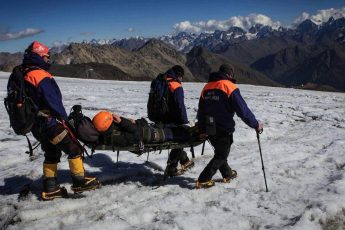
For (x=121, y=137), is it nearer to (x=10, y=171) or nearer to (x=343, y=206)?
(x=10, y=171)

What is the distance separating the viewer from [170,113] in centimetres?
952

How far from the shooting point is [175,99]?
30.3 feet

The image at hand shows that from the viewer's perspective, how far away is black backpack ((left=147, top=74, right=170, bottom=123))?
9289 mm

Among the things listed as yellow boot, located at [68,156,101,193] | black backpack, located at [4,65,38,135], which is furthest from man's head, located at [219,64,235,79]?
black backpack, located at [4,65,38,135]

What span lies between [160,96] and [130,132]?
1.31 m

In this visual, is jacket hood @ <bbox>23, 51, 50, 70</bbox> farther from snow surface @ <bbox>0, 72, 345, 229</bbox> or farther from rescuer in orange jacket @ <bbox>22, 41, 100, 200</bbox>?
snow surface @ <bbox>0, 72, 345, 229</bbox>

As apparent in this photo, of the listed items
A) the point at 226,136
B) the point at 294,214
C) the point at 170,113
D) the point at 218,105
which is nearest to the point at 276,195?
the point at 294,214

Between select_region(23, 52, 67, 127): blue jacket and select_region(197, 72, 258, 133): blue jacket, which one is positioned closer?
select_region(23, 52, 67, 127): blue jacket

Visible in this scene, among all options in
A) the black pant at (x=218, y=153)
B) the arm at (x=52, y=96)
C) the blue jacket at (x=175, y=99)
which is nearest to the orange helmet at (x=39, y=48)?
the arm at (x=52, y=96)

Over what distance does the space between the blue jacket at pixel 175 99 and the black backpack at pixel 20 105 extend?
3.15 meters

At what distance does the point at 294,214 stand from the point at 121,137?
3.77 m

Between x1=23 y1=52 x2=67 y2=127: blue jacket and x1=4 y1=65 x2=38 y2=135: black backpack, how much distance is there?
0.33 ft

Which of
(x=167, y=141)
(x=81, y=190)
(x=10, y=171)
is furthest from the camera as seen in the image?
(x=10, y=171)

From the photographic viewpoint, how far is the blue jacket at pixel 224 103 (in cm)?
825
